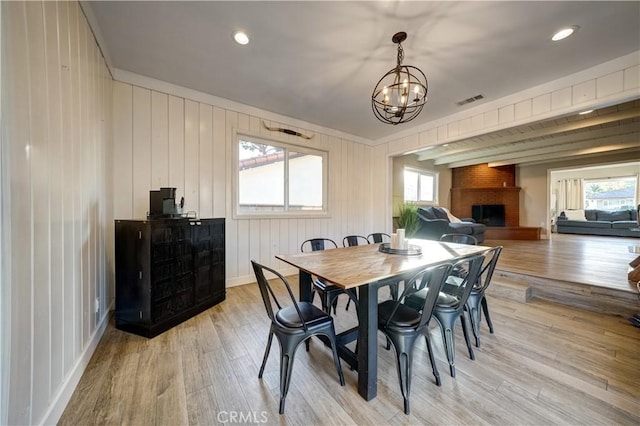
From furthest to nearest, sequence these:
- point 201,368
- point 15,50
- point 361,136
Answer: point 361,136 → point 201,368 → point 15,50

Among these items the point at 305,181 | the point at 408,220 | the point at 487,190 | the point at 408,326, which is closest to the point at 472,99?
the point at 408,220

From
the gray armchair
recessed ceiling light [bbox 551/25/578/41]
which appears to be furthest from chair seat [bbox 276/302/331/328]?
the gray armchair

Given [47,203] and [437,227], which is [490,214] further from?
[47,203]

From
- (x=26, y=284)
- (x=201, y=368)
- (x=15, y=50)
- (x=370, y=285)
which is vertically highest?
(x=15, y=50)

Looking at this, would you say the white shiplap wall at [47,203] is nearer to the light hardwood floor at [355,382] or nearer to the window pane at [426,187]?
the light hardwood floor at [355,382]

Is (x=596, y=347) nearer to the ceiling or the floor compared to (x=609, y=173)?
nearer to the floor

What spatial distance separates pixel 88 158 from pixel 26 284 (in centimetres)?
121

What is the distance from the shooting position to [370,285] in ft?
4.68

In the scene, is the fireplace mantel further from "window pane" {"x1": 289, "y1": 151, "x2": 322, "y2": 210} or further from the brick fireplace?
"window pane" {"x1": 289, "y1": 151, "x2": 322, "y2": 210}

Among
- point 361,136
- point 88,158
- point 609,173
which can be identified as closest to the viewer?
point 88,158

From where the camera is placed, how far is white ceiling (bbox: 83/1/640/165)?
187 cm

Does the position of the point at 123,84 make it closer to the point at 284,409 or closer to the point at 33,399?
the point at 33,399

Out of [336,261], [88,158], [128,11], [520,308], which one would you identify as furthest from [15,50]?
[520,308]

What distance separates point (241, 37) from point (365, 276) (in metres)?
2.38
